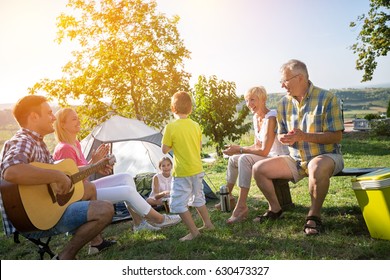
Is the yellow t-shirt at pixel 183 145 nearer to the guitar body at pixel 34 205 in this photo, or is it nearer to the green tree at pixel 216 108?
the guitar body at pixel 34 205

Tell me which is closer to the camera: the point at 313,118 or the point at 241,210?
the point at 313,118

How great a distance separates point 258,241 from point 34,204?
1625mm

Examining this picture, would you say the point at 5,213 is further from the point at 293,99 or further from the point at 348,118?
the point at 348,118

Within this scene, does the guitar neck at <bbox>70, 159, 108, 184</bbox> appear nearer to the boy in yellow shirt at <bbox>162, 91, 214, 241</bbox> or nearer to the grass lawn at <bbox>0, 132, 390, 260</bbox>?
the boy in yellow shirt at <bbox>162, 91, 214, 241</bbox>

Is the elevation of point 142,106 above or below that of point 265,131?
above

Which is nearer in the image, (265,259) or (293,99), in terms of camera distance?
(265,259)

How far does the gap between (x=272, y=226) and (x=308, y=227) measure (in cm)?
Answer: 37

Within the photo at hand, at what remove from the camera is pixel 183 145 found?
319cm

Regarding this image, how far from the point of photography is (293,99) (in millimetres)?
3387

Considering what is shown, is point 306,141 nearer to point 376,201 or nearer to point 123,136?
point 376,201

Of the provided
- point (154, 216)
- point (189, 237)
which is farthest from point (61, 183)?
point (189, 237)

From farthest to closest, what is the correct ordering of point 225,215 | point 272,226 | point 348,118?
point 348,118 → point 225,215 → point 272,226
